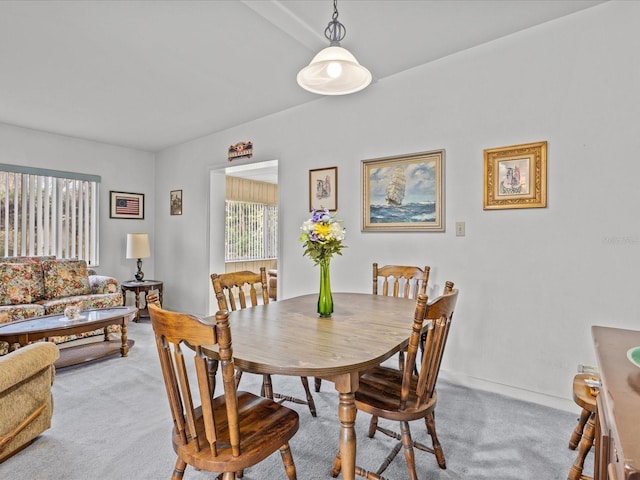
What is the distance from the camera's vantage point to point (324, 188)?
3568 millimetres

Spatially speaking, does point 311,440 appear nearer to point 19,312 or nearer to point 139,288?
point 19,312

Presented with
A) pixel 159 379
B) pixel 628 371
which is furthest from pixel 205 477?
pixel 628 371

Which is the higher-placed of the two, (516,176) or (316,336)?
(516,176)

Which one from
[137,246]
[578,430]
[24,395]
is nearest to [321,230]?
[578,430]

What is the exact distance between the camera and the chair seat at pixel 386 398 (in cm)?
148

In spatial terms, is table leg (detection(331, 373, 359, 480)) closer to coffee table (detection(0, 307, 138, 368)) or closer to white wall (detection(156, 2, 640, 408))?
white wall (detection(156, 2, 640, 408))

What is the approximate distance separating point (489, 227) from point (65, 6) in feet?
10.4

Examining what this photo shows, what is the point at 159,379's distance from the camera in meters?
2.88

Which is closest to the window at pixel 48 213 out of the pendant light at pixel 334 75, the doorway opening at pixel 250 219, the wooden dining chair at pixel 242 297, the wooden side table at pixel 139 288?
the wooden side table at pixel 139 288

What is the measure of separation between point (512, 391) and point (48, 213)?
18.5ft

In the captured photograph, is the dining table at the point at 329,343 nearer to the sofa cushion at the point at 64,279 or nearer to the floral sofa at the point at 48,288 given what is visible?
the floral sofa at the point at 48,288

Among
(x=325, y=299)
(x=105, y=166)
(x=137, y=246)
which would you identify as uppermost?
(x=105, y=166)

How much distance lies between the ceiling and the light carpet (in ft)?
8.44

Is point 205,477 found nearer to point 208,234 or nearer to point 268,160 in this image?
point 268,160
